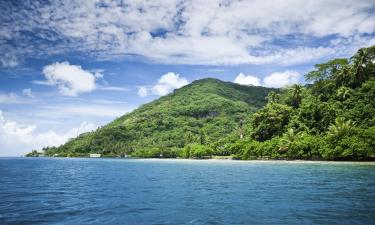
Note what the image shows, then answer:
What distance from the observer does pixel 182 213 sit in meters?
22.4

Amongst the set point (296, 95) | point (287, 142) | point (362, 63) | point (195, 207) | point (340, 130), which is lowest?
point (195, 207)

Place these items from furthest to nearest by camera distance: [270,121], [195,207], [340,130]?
[270,121] < [340,130] < [195,207]

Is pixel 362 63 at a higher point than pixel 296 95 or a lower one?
higher

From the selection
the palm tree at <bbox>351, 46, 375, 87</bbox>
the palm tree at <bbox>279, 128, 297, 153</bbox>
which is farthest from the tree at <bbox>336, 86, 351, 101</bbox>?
the palm tree at <bbox>279, 128, 297, 153</bbox>

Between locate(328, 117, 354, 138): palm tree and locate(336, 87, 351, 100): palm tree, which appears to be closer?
locate(328, 117, 354, 138): palm tree

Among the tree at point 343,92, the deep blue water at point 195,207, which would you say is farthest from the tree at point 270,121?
the deep blue water at point 195,207

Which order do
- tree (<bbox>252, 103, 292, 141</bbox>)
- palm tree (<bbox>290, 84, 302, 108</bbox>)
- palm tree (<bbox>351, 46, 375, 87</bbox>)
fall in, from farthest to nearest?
palm tree (<bbox>290, 84, 302, 108</bbox>) → tree (<bbox>252, 103, 292, 141</bbox>) → palm tree (<bbox>351, 46, 375, 87</bbox>)

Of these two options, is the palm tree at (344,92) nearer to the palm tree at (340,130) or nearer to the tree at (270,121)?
the tree at (270,121)

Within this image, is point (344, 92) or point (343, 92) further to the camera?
point (343, 92)

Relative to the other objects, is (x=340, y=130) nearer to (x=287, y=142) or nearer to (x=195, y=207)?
(x=287, y=142)

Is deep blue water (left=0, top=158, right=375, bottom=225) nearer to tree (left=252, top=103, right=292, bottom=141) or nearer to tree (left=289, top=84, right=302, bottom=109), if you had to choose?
tree (left=252, top=103, right=292, bottom=141)

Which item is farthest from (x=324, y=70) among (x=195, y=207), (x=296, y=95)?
(x=195, y=207)

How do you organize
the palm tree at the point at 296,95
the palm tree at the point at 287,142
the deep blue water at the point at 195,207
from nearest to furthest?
the deep blue water at the point at 195,207 < the palm tree at the point at 287,142 < the palm tree at the point at 296,95

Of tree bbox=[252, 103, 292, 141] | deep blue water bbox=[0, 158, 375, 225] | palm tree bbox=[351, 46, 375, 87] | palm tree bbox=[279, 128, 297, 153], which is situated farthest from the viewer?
tree bbox=[252, 103, 292, 141]
